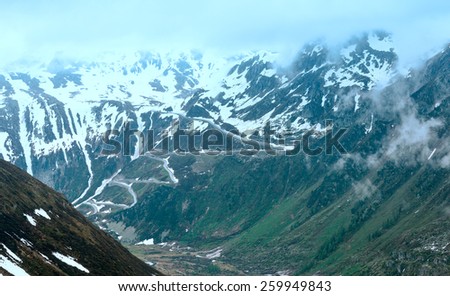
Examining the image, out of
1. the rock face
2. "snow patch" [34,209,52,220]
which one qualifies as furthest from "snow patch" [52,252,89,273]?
Answer: "snow patch" [34,209,52,220]

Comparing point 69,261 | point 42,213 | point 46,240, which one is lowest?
point 69,261

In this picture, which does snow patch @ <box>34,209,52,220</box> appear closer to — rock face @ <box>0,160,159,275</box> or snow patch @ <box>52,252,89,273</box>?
rock face @ <box>0,160,159,275</box>

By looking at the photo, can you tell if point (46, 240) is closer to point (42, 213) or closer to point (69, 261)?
point (69, 261)

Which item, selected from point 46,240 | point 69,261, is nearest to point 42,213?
point 46,240

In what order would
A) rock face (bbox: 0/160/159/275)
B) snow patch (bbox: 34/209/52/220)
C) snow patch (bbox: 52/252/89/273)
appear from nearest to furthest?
1. rock face (bbox: 0/160/159/275)
2. snow patch (bbox: 52/252/89/273)
3. snow patch (bbox: 34/209/52/220)

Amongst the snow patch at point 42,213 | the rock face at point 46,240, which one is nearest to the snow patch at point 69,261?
the rock face at point 46,240

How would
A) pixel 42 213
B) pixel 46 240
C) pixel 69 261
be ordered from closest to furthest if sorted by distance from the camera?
pixel 69 261
pixel 46 240
pixel 42 213
